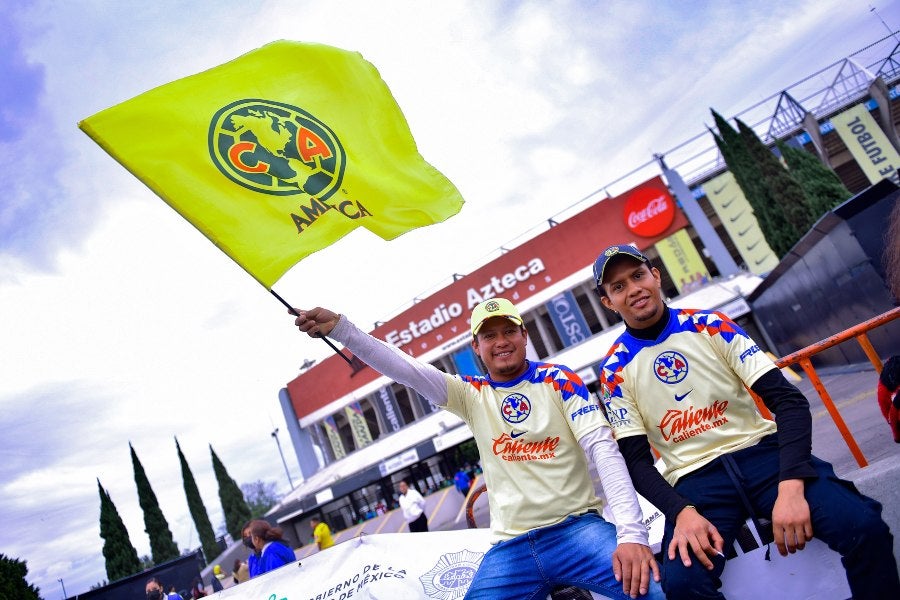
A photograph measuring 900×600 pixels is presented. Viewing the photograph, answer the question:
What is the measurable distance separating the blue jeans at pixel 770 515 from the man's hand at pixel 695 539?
0.05m

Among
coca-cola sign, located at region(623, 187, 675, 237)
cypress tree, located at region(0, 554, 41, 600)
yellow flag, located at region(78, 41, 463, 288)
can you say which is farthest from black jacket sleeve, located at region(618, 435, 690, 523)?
coca-cola sign, located at region(623, 187, 675, 237)

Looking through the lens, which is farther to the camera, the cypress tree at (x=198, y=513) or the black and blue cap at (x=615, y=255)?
the cypress tree at (x=198, y=513)

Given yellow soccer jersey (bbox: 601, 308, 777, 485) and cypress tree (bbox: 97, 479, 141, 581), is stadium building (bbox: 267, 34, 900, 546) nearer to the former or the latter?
cypress tree (bbox: 97, 479, 141, 581)

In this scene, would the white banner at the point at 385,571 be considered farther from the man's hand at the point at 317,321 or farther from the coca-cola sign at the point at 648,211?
the coca-cola sign at the point at 648,211

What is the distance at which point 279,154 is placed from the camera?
3535mm

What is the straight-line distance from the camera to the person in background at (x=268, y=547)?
6137mm

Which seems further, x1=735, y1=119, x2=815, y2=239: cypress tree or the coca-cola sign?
the coca-cola sign

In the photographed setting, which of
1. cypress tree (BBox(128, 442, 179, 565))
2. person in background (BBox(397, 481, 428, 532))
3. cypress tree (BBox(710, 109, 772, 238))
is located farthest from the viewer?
cypress tree (BBox(128, 442, 179, 565))

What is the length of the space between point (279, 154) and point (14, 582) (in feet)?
47.3

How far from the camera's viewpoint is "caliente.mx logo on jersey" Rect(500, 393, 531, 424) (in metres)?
2.83

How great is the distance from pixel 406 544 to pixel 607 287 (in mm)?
3144

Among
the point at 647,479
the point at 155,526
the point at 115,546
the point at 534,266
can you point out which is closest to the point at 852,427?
the point at 647,479

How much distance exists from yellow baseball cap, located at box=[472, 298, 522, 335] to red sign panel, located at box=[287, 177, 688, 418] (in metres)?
23.0

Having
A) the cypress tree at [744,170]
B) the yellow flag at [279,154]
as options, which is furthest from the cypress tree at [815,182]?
the yellow flag at [279,154]
